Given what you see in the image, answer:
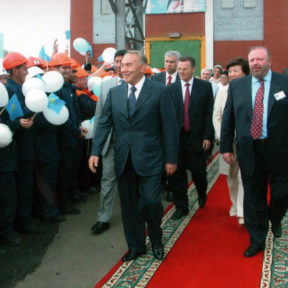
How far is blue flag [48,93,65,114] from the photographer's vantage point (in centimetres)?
392

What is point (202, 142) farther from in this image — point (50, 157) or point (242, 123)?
point (50, 157)

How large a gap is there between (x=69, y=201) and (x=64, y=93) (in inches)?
54.3

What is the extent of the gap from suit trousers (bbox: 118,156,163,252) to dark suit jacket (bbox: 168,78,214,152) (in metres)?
1.33

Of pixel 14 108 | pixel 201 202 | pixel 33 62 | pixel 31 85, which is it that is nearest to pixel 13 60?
pixel 31 85

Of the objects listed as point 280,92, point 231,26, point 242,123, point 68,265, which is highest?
point 231,26

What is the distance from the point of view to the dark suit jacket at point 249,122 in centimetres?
324

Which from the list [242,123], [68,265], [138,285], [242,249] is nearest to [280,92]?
[242,123]

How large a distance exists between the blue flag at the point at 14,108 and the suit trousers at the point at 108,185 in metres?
0.92

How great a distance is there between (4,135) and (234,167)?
2345mm

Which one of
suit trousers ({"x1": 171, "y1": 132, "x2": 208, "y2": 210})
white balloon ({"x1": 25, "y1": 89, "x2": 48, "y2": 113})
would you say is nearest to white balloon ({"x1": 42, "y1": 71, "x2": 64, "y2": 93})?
white balloon ({"x1": 25, "y1": 89, "x2": 48, "y2": 113})

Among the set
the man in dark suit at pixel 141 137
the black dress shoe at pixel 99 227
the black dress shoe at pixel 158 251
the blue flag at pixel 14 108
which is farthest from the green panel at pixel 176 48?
the black dress shoe at pixel 158 251

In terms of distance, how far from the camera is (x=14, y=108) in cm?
367

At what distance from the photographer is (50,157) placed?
13.9 ft

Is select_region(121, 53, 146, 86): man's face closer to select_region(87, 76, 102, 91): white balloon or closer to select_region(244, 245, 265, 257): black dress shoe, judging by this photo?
select_region(244, 245, 265, 257): black dress shoe
